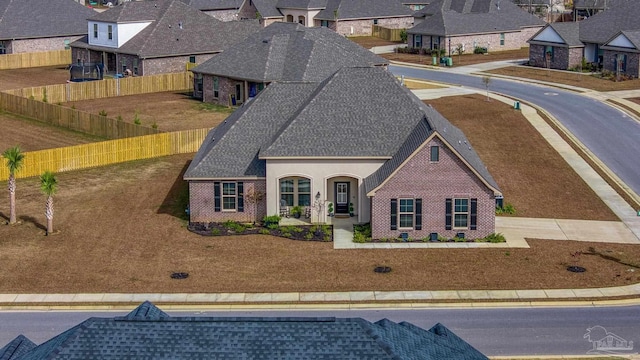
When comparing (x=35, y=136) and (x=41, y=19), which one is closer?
(x=35, y=136)

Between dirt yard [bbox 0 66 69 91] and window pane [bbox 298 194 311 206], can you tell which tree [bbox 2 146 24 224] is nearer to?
window pane [bbox 298 194 311 206]

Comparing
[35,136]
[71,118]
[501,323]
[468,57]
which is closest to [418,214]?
[501,323]

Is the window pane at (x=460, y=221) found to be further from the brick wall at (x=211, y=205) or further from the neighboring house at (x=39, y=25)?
the neighboring house at (x=39, y=25)

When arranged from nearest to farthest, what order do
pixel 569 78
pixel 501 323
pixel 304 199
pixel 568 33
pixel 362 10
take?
pixel 501 323 → pixel 304 199 → pixel 569 78 → pixel 568 33 → pixel 362 10

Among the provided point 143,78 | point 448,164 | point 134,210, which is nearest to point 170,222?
point 134,210

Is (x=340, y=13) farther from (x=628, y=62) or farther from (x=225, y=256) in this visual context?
(x=225, y=256)

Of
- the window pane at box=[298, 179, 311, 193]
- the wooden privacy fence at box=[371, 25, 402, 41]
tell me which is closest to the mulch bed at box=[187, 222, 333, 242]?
the window pane at box=[298, 179, 311, 193]
